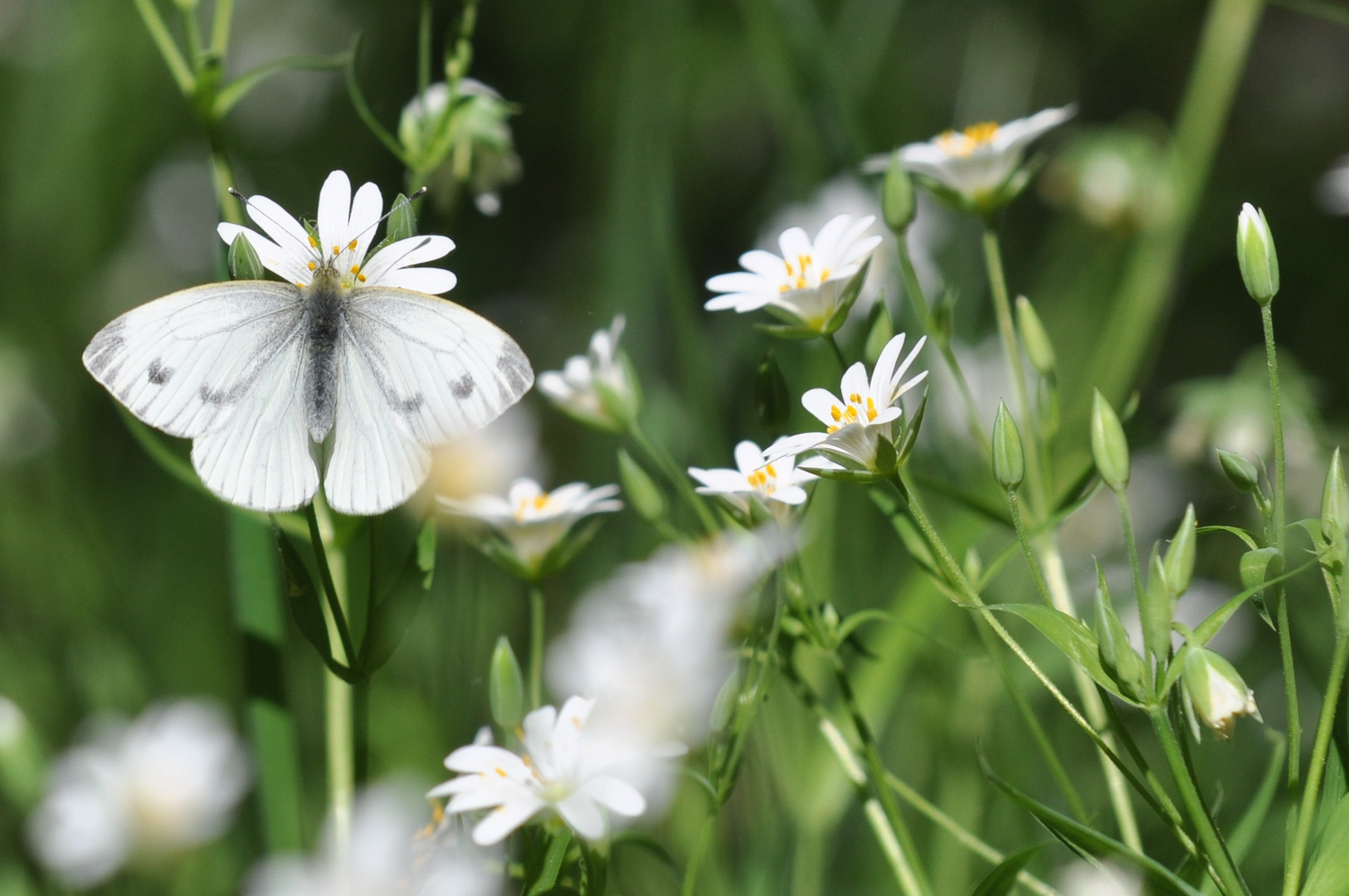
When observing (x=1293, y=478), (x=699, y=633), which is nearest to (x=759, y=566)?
(x=699, y=633)

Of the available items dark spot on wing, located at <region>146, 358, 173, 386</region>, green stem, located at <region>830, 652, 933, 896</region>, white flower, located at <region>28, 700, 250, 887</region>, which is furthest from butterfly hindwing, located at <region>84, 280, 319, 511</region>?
white flower, located at <region>28, 700, 250, 887</region>

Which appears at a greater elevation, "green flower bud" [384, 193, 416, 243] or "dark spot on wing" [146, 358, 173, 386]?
"green flower bud" [384, 193, 416, 243]

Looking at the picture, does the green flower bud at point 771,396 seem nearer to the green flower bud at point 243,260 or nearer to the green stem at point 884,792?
the green stem at point 884,792

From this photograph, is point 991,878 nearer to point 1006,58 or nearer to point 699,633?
point 699,633

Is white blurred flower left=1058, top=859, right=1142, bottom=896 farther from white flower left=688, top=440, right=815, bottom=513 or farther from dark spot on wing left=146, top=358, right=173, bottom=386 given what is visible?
dark spot on wing left=146, top=358, right=173, bottom=386

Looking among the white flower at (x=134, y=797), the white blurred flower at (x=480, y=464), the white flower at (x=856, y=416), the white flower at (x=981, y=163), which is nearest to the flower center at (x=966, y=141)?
the white flower at (x=981, y=163)

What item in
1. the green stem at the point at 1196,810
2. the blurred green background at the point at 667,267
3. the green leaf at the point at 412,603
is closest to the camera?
the green stem at the point at 1196,810
